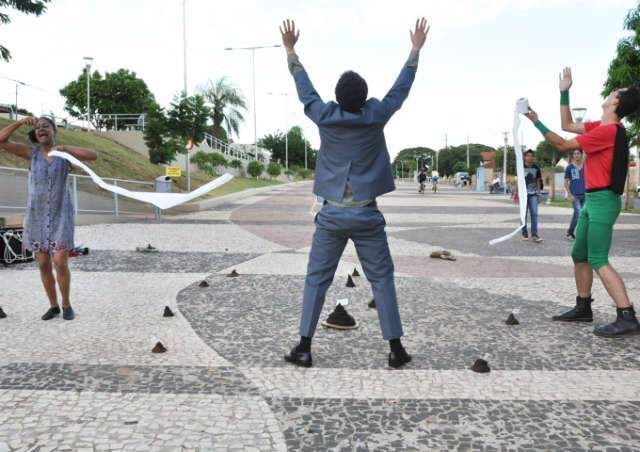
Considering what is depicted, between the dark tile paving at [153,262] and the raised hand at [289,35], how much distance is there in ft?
13.5

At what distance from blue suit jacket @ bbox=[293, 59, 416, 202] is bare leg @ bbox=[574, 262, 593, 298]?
2.20m

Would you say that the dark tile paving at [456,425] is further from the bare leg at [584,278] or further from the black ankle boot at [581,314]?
the bare leg at [584,278]

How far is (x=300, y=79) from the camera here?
11.7 feet

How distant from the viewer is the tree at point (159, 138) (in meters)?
22.2

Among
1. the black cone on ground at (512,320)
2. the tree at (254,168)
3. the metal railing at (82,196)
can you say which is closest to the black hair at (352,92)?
the black cone on ground at (512,320)

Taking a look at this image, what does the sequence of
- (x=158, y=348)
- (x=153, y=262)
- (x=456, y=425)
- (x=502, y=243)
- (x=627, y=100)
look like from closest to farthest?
(x=456, y=425) < (x=158, y=348) < (x=627, y=100) < (x=153, y=262) < (x=502, y=243)

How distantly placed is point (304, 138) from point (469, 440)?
9753 centimetres

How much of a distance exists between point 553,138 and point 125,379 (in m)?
3.34

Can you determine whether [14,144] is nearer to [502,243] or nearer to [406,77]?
[406,77]

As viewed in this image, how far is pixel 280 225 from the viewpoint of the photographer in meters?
13.8

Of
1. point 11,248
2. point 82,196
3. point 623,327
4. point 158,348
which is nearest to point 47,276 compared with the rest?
point 158,348

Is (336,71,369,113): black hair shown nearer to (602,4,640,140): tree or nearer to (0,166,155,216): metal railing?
(0,166,155,216): metal railing

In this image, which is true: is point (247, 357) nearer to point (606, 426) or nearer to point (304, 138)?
point (606, 426)

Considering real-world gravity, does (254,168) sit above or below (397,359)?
above
